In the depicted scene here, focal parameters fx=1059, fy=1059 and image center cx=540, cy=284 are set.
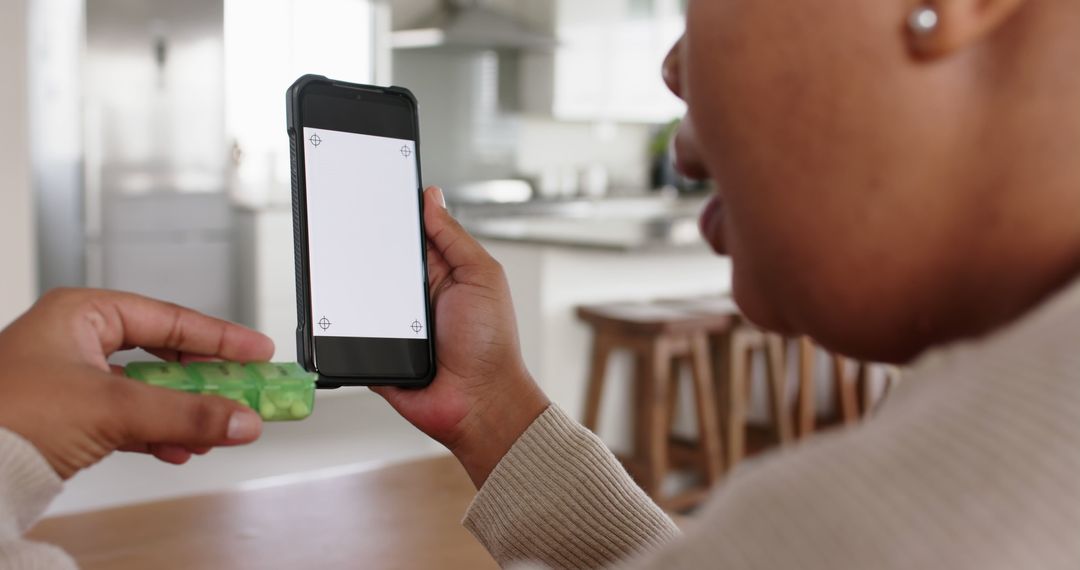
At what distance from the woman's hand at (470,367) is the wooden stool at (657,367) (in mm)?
2186

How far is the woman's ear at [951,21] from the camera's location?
326mm

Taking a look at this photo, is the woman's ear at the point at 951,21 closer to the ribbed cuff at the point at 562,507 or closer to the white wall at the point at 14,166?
the ribbed cuff at the point at 562,507

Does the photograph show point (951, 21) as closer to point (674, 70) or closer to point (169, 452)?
point (674, 70)

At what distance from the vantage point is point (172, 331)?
680 millimetres

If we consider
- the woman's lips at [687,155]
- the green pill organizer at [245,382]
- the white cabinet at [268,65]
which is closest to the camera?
the woman's lips at [687,155]

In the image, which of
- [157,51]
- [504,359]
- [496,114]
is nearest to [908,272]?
[504,359]

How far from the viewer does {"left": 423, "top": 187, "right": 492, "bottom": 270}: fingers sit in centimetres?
90

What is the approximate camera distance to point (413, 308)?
878 mm

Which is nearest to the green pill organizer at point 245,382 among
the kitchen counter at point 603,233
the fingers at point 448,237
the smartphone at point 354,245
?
the smartphone at point 354,245

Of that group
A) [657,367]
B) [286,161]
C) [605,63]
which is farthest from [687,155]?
[605,63]

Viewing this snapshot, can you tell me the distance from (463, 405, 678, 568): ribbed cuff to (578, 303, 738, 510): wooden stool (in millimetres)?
2264

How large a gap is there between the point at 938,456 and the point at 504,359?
597mm

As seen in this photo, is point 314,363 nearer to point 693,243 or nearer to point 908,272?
point 908,272

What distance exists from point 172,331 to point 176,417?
166 millimetres
